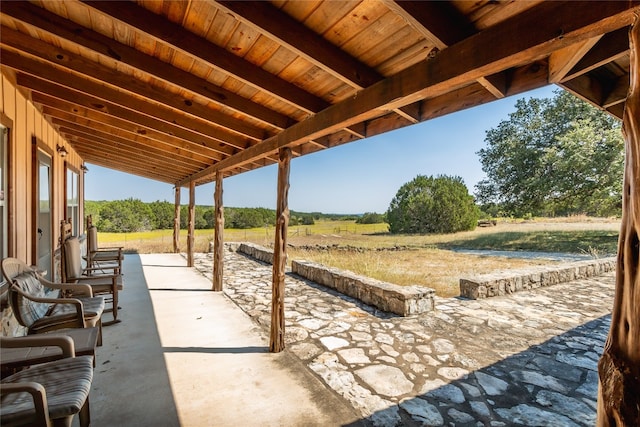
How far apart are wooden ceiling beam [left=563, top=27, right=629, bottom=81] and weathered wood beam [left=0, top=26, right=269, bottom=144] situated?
3.16m

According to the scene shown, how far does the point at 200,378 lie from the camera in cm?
275

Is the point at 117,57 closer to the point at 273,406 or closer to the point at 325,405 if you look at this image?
the point at 273,406

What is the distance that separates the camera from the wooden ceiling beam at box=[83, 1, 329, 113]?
184cm

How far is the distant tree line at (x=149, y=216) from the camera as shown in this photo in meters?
17.3

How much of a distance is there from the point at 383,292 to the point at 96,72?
4.27 m

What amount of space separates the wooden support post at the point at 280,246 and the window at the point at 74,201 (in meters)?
5.64

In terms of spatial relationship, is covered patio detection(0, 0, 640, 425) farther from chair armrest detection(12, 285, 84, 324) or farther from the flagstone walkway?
the flagstone walkway

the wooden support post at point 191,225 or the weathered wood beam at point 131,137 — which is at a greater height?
the weathered wood beam at point 131,137

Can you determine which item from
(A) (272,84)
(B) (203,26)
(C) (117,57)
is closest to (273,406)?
(A) (272,84)

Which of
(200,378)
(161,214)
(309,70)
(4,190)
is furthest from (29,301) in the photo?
(161,214)

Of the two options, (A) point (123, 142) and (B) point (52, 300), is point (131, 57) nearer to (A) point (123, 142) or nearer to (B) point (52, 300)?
(B) point (52, 300)

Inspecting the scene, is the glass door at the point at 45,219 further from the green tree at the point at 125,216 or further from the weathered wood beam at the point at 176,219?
the green tree at the point at 125,216

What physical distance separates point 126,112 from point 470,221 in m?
20.4

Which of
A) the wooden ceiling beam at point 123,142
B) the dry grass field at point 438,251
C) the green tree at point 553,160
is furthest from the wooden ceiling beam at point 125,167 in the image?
the green tree at point 553,160
